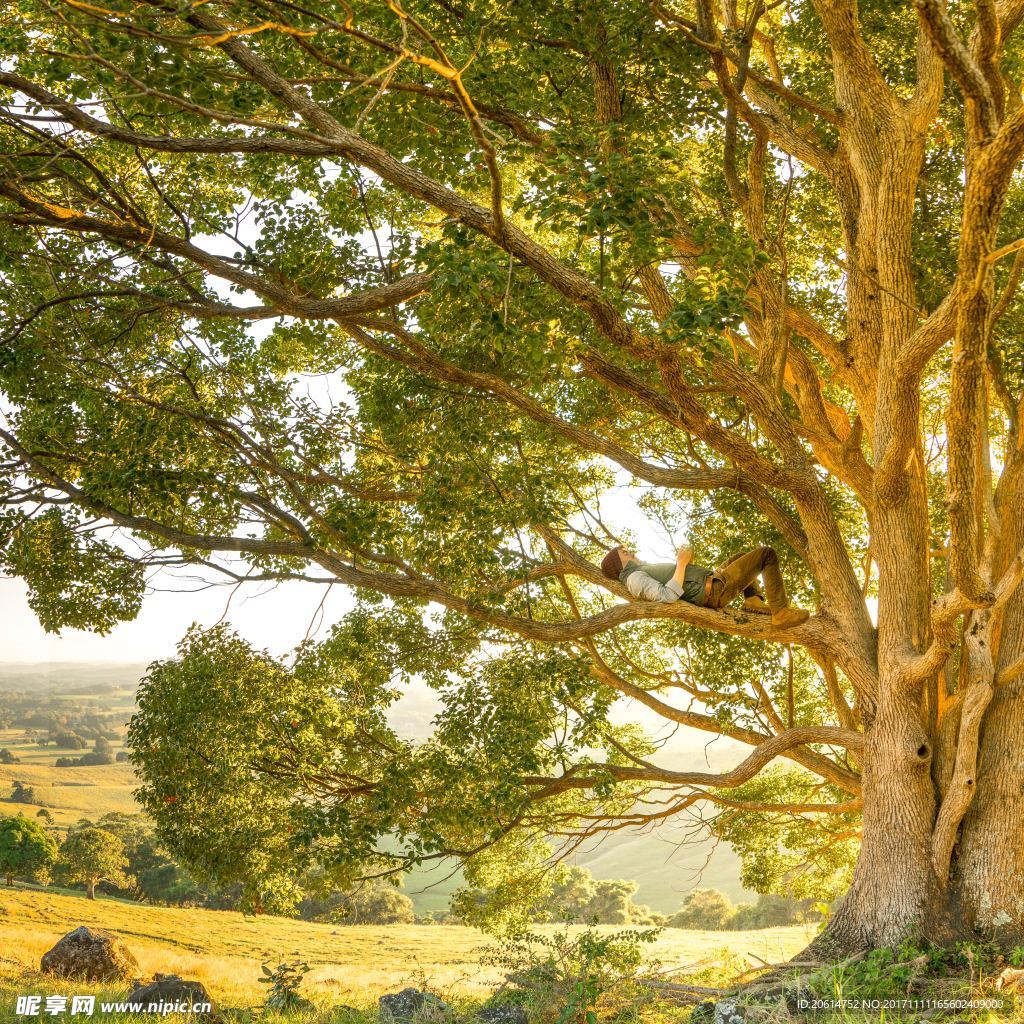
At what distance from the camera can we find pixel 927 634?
7297 millimetres

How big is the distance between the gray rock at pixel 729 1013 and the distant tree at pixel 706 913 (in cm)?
2808

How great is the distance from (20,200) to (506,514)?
4.25 meters

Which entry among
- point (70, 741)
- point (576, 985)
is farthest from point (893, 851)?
point (70, 741)

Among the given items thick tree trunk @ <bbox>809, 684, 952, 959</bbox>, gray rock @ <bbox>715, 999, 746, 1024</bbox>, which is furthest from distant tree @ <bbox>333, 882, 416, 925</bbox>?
gray rock @ <bbox>715, 999, 746, 1024</bbox>

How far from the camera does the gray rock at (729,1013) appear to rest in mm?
4926

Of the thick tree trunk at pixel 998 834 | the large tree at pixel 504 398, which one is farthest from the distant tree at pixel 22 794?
the thick tree trunk at pixel 998 834

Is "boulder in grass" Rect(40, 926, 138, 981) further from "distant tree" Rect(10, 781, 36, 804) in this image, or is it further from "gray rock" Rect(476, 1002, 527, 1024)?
"distant tree" Rect(10, 781, 36, 804)

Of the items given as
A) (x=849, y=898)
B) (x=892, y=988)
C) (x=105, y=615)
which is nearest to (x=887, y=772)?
(x=849, y=898)

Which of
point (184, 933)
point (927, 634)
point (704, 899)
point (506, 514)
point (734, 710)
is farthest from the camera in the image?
point (704, 899)

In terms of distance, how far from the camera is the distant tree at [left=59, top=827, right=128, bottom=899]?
24.3 m

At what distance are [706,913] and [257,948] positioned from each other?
20.0m

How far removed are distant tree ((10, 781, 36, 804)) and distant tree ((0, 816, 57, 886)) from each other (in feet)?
4.32

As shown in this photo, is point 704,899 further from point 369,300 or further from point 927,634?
point 369,300

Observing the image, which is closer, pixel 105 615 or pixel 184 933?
→ pixel 105 615
